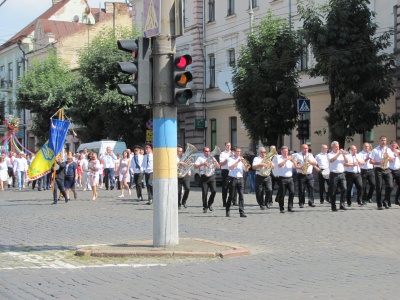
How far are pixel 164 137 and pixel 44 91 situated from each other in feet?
143

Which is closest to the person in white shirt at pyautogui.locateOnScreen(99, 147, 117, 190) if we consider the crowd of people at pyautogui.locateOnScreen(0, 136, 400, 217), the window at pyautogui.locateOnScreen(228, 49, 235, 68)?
the crowd of people at pyautogui.locateOnScreen(0, 136, 400, 217)

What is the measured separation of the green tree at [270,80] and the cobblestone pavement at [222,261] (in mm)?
13946

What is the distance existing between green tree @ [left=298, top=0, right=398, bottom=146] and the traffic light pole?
55.3 ft

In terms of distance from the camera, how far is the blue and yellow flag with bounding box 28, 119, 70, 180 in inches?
1073

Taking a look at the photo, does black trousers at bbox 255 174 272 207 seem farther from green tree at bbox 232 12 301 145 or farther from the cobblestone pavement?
green tree at bbox 232 12 301 145

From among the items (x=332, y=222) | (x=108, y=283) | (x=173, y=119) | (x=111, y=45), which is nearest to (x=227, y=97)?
(x=111, y=45)

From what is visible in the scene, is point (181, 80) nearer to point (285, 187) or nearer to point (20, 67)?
point (285, 187)

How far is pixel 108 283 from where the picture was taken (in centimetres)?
962

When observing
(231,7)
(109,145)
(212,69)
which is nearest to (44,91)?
(109,145)

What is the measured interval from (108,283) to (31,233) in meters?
6.71

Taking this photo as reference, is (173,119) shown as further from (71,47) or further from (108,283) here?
(71,47)

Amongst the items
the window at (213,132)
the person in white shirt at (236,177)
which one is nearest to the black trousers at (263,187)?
the person in white shirt at (236,177)

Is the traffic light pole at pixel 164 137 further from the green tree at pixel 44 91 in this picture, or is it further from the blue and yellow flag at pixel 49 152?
the green tree at pixel 44 91

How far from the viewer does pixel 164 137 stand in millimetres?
12492
